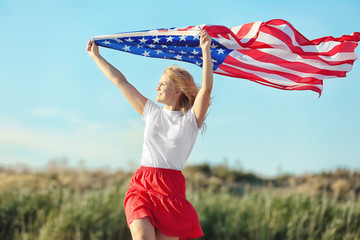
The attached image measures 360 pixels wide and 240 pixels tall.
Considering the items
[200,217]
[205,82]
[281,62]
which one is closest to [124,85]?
[205,82]

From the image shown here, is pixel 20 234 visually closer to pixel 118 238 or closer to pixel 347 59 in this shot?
pixel 118 238

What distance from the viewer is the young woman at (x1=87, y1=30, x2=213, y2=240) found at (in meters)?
3.01

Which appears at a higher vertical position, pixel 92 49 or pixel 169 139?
pixel 92 49

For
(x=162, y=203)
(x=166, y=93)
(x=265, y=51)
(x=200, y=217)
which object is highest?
(x=265, y=51)

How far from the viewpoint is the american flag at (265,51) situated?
3781 millimetres

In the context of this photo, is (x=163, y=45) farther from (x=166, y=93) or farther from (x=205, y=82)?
(x=205, y=82)

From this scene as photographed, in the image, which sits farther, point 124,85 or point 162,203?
point 124,85

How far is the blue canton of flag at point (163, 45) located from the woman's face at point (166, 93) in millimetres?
511

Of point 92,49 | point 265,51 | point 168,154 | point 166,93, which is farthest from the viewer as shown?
point 265,51


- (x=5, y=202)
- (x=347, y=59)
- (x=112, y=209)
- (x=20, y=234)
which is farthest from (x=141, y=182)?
(x=5, y=202)

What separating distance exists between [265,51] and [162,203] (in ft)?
6.09

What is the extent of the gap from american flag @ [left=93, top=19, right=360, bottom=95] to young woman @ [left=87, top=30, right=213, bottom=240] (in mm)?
528

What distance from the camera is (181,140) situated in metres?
3.19

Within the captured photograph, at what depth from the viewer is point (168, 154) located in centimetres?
319
